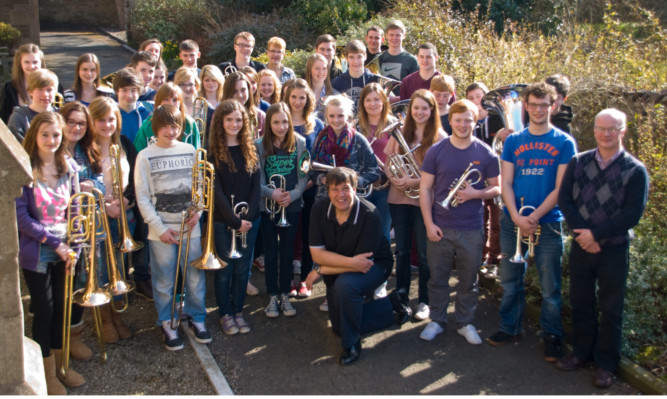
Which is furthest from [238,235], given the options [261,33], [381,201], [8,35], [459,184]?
[8,35]

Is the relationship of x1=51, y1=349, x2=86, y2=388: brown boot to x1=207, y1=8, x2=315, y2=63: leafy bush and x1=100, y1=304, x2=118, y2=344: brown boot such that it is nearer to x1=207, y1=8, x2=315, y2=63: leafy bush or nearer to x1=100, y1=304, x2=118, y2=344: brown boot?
x1=100, y1=304, x2=118, y2=344: brown boot

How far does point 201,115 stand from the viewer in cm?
623

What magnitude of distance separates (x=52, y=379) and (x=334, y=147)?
2.79 metres

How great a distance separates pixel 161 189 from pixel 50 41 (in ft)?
69.2

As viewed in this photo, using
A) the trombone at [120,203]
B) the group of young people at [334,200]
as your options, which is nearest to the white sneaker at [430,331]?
the group of young people at [334,200]

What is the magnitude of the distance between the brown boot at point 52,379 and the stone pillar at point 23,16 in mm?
15275

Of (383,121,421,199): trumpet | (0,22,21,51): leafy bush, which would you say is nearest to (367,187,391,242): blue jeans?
(383,121,421,199): trumpet

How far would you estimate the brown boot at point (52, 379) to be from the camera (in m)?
4.47

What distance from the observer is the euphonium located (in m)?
4.51

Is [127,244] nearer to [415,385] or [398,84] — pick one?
[415,385]

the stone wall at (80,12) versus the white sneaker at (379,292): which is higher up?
the stone wall at (80,12)

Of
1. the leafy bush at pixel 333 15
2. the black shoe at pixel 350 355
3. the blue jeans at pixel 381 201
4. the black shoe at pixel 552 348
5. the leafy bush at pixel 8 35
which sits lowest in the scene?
the black shoe at pixel 350 355

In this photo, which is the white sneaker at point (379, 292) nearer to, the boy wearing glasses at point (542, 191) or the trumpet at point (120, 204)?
the boy wearing glasses at point (542, 191)

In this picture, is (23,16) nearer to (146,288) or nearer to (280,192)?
(146,288)
